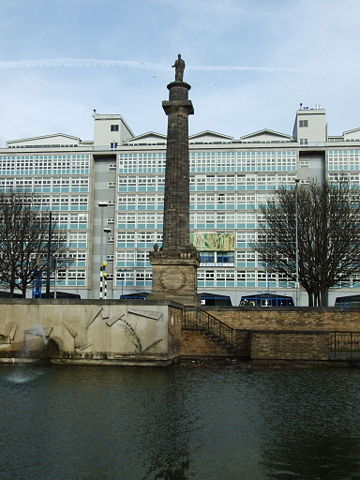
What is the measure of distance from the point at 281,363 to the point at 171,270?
9.99 meters

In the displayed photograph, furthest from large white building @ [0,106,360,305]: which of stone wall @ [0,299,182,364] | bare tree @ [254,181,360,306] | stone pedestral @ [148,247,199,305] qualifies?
stone wall @ [0,299,182,364]

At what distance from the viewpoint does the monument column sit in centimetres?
3278

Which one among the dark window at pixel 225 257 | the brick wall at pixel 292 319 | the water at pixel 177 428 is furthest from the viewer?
the dark window at pixel 225 257

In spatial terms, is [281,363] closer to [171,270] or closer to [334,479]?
[171,270]

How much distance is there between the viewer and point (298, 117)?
85.2m

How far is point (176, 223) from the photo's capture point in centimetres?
3356

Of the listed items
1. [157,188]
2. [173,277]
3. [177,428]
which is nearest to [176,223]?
[173,277]

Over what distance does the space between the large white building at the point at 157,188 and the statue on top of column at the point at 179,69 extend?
4375 centimetres

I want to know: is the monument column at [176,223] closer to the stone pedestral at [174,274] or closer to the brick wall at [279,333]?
the stone pedestral at [174,274]

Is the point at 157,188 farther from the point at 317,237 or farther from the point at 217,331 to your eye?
the point at 217,331

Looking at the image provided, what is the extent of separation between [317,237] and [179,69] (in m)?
15.3

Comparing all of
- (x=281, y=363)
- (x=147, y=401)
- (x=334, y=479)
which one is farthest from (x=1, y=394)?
(x=281, y=363)

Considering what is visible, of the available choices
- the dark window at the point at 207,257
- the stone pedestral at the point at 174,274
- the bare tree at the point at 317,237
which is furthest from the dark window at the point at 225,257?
the stone pedestral at the point at 174,274

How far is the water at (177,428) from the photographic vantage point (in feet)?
30.5
